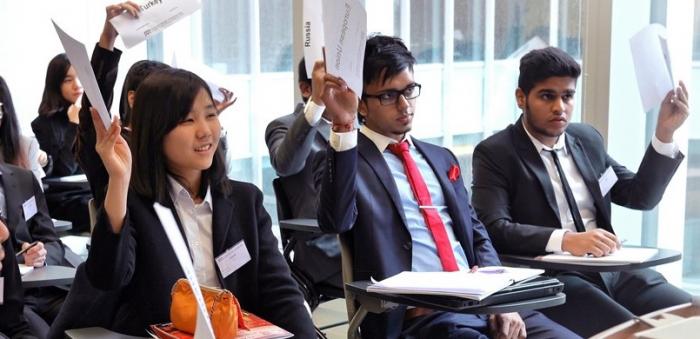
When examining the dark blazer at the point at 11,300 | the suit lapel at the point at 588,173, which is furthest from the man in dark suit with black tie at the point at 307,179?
the dark blazer at the point at 11,300

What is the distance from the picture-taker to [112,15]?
8.25 feet

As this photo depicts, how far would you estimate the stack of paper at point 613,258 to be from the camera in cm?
261

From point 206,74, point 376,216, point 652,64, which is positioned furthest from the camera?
point 206,74

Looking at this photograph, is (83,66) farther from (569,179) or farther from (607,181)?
(607,181)

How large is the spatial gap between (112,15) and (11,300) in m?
0.90

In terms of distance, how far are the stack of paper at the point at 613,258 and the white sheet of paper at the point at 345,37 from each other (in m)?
0.94

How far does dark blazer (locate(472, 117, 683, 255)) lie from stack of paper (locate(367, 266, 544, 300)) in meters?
0.59

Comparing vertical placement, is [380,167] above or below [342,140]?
below

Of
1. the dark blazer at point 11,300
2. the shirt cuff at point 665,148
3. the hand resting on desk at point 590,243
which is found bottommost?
the dark blazer at point 11,300

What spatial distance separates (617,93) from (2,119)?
9.08 ft

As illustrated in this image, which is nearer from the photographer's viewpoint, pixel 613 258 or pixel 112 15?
pixel 112 15

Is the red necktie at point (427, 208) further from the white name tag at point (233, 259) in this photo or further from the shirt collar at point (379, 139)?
the white name tag at point (233, 259)

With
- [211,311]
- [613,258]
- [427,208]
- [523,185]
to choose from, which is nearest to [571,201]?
[523,185]

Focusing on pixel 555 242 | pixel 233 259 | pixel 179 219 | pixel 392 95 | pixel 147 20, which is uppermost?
pixel 147 20
